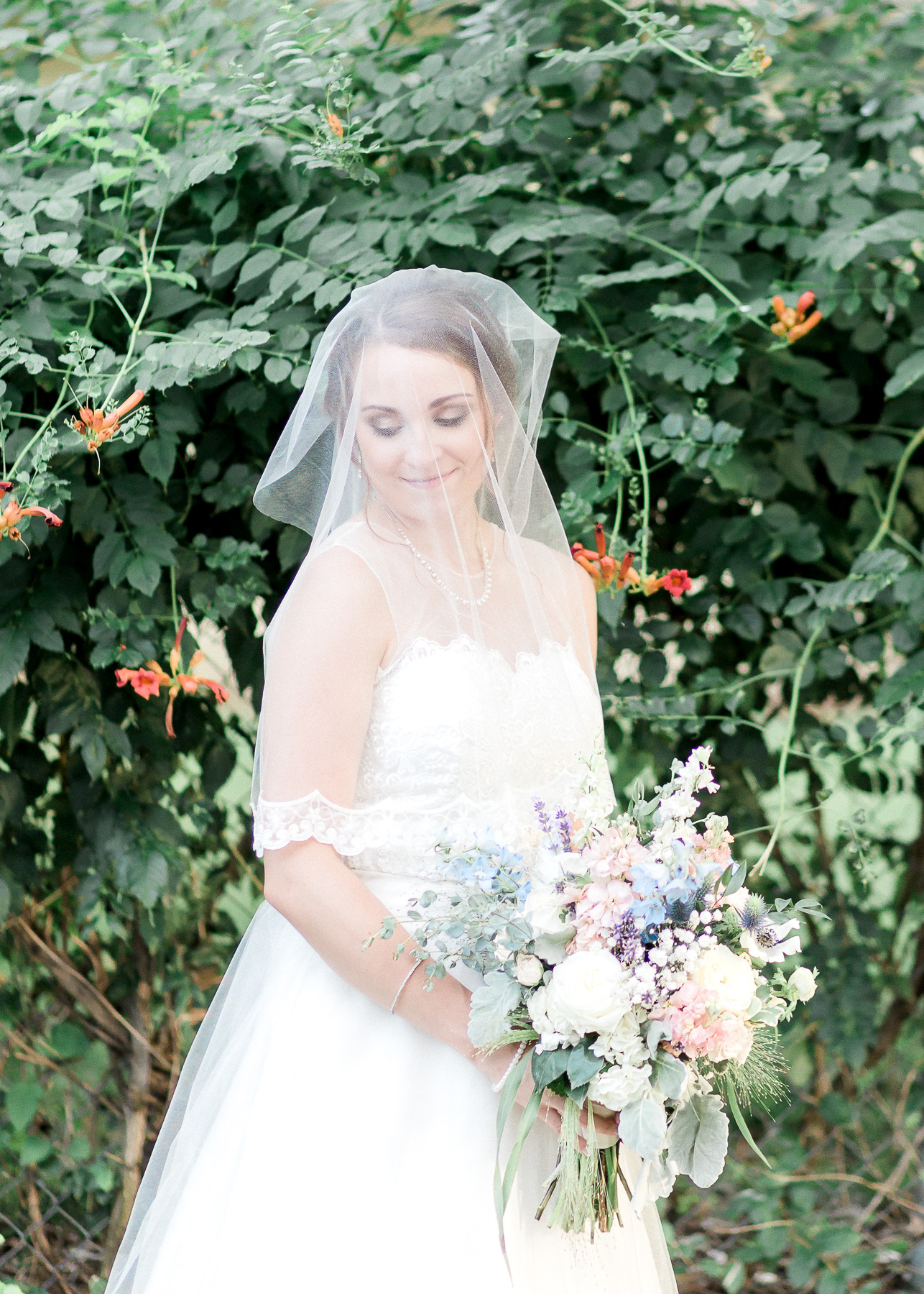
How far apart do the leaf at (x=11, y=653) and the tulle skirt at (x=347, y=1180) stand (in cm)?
73

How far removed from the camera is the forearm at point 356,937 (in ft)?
4.81

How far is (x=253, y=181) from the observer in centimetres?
208

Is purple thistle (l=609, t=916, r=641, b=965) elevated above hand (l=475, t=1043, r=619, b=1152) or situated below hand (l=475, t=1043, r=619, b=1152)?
above

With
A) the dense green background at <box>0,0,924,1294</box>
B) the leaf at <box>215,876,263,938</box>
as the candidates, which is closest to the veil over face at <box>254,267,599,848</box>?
the dense green background at <box>0,0,924,1294</box>

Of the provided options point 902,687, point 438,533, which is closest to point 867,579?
point 902,687

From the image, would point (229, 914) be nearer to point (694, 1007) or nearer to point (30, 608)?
point (30, 608)

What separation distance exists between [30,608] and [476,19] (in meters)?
1.36

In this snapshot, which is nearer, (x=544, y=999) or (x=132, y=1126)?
(x=544, y=999)

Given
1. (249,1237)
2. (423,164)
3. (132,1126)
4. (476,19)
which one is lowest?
(132,1126)

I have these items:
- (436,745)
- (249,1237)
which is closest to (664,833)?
(436,745)

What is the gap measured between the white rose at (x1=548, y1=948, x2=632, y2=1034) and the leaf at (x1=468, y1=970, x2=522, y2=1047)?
0.23ft

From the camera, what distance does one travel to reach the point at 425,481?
160 centimetres

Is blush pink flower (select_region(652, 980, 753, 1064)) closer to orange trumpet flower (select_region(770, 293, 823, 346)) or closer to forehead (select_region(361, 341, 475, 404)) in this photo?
forehead (select_region(361, 341, 475, 404))

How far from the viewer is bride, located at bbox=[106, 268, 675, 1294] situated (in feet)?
4.83
